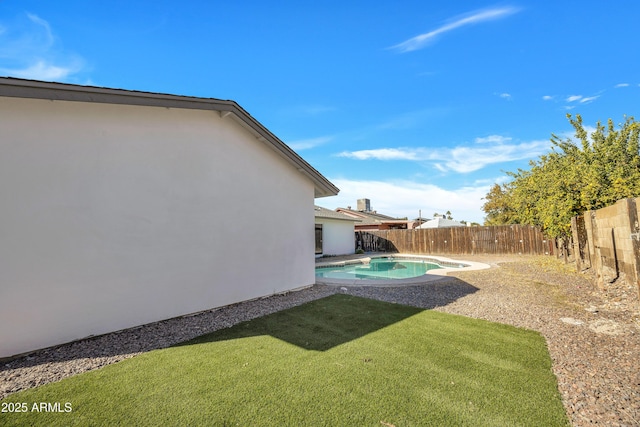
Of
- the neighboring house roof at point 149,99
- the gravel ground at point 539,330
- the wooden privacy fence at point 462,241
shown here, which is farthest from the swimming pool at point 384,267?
the neighboring house roof at point 149,99

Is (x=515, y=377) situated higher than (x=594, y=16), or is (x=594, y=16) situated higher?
(x=594, y=16)

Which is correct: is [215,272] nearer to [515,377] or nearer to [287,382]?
[287,382]

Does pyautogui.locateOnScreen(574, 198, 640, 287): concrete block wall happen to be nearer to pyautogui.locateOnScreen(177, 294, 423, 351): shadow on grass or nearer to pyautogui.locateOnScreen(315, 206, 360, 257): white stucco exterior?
pyautogui.locateOnScreen(177, 294, 423, 351): shadow on grass

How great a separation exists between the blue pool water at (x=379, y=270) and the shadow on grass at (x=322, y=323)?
268 inches

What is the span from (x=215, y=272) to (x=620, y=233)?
11212 mm

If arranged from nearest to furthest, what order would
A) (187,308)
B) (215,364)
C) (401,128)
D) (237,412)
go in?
(237,412), (215,364), (187,308), (401,128)

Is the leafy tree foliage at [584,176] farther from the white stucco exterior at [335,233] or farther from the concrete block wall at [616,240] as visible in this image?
the white stucco exterior at [335,233]

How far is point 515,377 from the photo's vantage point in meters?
3.66

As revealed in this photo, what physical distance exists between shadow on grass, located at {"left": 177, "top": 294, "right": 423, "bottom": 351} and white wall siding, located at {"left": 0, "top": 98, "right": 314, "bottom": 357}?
5.67 ft

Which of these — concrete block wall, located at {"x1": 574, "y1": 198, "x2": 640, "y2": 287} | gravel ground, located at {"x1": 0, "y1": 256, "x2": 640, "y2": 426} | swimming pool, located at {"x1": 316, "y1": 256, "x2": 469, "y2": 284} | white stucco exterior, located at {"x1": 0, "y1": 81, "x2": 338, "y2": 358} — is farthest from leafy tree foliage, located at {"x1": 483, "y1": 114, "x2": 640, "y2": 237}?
white stucco exterior, located at {"x1": 0, "y1": 81, "x2": 338, "y2": 358}

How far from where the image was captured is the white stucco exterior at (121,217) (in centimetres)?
461

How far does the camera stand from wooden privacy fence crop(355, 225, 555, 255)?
20.8 metres

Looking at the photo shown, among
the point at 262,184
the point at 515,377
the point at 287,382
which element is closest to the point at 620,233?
the point at 515,377

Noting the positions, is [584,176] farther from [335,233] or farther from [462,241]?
[335,233]
